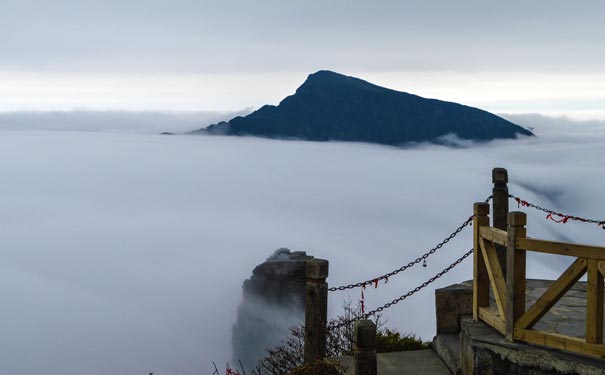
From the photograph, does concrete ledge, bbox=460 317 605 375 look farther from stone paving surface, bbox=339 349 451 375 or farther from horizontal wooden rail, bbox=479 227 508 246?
horizontal wooden rail, bbox=479 227 508 246

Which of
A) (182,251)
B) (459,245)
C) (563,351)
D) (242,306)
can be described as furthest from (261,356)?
(459,245)

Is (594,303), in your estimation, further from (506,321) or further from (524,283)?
(506,321)

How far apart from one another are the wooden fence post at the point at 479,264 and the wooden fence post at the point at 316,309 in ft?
5.78

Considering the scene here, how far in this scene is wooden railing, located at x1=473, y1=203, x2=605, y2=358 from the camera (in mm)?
5465

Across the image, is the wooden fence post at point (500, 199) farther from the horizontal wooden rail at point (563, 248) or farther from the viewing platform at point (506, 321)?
the horizontal wooden rail at point (563, 248)

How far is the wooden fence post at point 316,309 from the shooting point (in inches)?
289

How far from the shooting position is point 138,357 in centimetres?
9656

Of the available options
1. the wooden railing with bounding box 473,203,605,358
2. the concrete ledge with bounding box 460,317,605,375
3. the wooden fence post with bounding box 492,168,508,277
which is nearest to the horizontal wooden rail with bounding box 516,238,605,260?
the wooden railing with bounding box 473,203,605,358

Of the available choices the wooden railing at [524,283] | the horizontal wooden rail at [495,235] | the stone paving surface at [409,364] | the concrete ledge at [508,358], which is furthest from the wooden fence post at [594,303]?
the stone paving surface at [409,364]

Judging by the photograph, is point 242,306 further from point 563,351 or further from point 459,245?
point 459,245

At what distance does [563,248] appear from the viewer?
5.56 metres

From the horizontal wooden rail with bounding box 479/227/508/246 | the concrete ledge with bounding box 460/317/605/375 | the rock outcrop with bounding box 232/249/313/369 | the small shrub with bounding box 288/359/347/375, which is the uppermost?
the horizontal wooden rail with bounding box 479/227/508/246

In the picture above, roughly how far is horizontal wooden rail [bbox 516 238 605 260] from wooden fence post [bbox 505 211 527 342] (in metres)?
0.08

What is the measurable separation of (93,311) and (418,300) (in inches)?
2688
